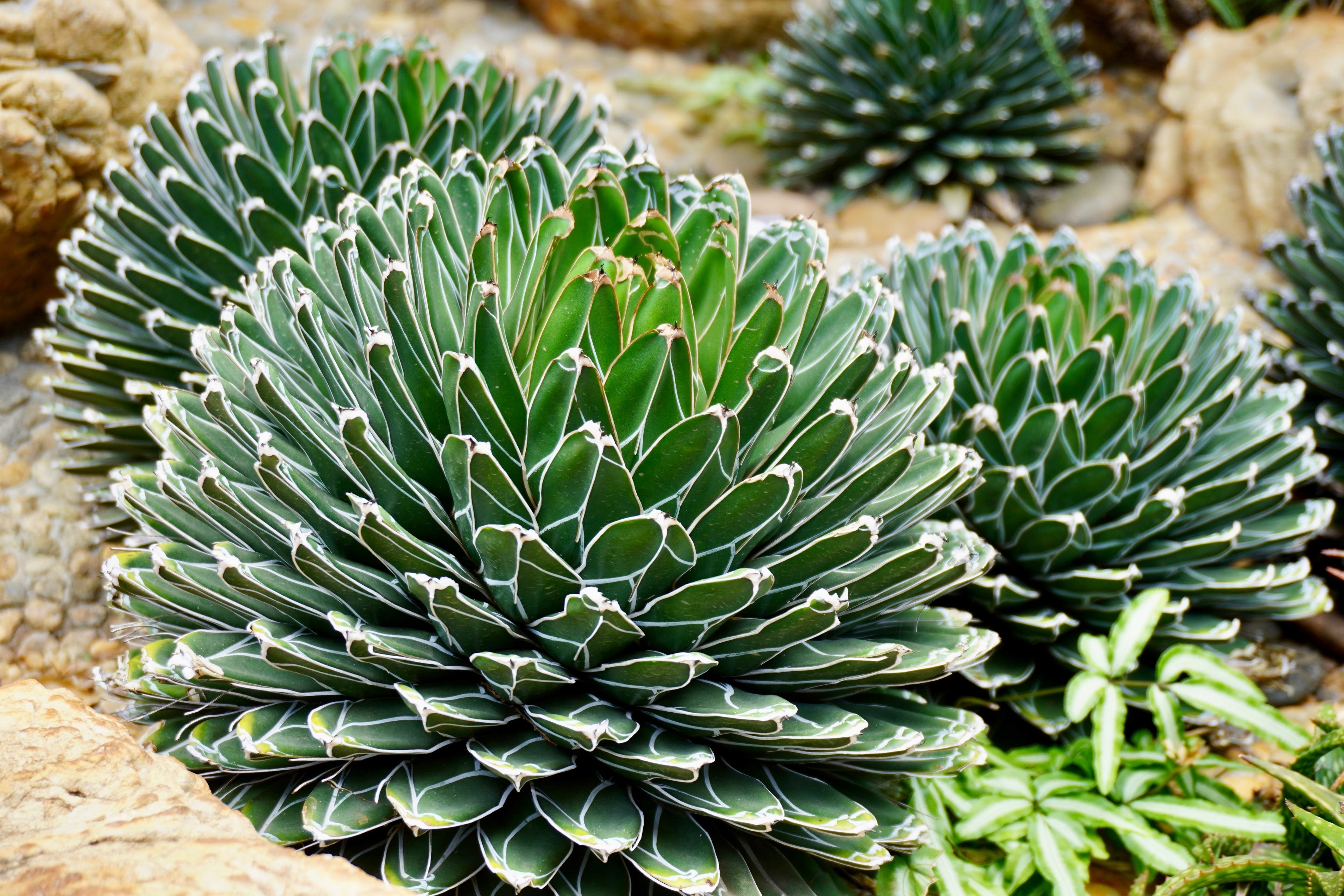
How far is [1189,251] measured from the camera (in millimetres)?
4180

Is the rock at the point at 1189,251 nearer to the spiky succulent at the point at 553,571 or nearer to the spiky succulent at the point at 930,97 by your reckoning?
the spiky succulent at the point at 930,97

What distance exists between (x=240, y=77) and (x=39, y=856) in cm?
205

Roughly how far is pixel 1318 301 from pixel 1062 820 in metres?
2.03

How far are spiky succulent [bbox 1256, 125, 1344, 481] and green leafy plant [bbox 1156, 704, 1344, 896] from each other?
4.39 feet

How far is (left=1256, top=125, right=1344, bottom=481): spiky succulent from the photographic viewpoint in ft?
9.96

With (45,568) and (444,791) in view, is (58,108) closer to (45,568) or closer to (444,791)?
(45,568)

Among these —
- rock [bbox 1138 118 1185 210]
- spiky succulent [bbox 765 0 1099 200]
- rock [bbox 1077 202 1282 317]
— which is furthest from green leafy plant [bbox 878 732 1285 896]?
rock [bbox 1138 118 1185 210]

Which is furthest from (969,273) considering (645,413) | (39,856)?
(39,856)

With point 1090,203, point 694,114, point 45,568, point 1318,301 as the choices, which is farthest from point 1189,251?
point 45,568

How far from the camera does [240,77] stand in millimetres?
2627

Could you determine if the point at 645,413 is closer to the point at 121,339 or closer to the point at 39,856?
the point at 39,856

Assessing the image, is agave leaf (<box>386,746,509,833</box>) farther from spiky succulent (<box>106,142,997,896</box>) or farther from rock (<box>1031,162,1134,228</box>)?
rock (<box>1031,162,1134,228</box>)

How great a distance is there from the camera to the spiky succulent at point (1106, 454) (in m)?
2.31

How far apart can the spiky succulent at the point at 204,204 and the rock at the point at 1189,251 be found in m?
2.82
